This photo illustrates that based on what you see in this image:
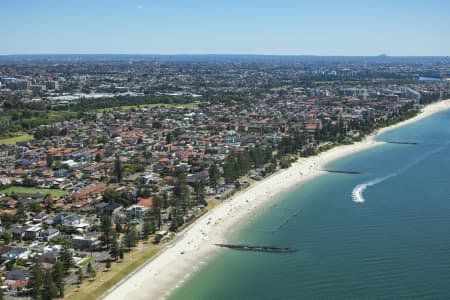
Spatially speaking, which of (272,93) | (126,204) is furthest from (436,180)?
(272,93)

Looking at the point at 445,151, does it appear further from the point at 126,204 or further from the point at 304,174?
the point at 126,204

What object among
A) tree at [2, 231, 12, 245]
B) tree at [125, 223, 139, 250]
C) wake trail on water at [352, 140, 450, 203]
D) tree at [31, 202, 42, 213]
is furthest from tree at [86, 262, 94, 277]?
wake trail on water at [352, 140, 450, 203]

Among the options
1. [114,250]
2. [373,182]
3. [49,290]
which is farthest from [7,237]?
[373,182]

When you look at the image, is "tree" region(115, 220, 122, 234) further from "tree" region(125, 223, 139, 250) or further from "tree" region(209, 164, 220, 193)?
"tree" region(209, 164, 220, 193)

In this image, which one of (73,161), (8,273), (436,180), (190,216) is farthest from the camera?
(73,161)

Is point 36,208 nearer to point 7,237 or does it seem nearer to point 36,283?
point 7,237

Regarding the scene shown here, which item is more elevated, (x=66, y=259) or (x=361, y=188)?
(x=361, y=188)

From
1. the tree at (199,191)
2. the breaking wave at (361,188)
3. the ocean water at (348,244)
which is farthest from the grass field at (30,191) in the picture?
the breaking wave at (361,188)
